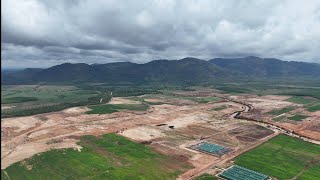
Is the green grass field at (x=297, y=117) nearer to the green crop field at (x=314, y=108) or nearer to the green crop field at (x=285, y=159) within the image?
the green crop field at (x=314, y=108)

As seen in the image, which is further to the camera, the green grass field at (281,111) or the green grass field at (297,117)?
the green grass field at (281,111)

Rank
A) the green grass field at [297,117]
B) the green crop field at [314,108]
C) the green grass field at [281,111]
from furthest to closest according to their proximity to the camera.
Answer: the green crop field at [314,108] → the green grass field at [281,111] → the green grass field at [297,117]

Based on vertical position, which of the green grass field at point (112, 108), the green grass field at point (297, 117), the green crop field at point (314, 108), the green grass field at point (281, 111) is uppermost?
the green grass field at point (112, 108)

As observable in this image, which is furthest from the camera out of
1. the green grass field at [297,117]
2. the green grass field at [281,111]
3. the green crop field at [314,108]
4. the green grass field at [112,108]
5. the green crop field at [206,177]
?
the green crop field at [314,108]

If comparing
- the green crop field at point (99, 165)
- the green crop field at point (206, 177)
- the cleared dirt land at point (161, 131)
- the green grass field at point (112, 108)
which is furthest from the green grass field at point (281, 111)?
the green crop field at point (206, 177)

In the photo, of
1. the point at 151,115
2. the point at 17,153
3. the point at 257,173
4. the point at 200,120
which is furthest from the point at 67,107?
the point at 257,173

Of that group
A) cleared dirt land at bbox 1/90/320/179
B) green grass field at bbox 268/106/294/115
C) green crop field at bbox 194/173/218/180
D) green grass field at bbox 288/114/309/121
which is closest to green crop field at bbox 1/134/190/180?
cleared dirt land at bbox 1/90/320/179

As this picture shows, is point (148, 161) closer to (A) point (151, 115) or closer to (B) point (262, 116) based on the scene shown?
(A) point (151, 115)

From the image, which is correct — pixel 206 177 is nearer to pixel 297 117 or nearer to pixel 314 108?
pixel 297 117
